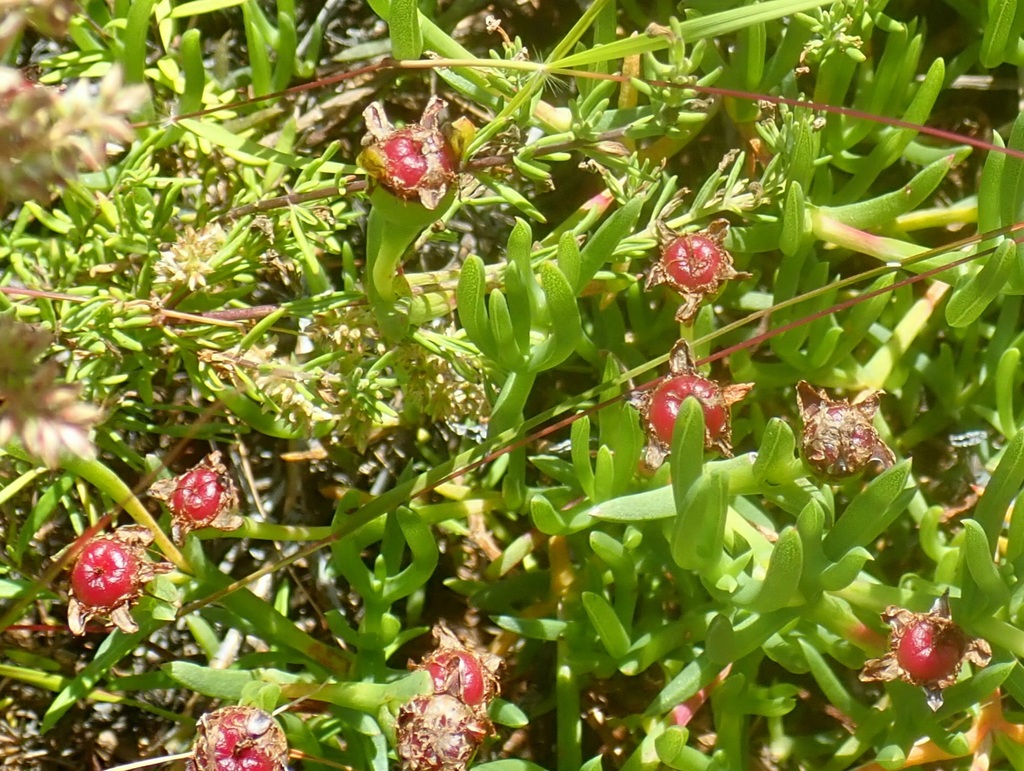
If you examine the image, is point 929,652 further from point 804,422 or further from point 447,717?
point 447,717

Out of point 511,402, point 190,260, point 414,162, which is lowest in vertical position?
point 511,402

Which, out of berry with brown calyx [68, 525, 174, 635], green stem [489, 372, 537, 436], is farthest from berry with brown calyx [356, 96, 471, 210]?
berry with brown calyx [68, 525, 174, 635]

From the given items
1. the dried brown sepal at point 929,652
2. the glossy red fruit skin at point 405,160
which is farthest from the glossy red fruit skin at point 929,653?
the glossy red fruit skin at point 405,160

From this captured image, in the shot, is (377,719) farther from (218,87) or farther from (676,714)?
(218,87)

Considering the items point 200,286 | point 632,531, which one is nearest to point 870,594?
point 632,531

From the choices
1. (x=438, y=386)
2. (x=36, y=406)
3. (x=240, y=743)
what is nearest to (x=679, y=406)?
(x=438, y=386)

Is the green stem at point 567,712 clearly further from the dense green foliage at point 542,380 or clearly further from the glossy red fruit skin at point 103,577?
the glossy red fruit skin at point 103,577

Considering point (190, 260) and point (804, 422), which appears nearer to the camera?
point (804, 422)
